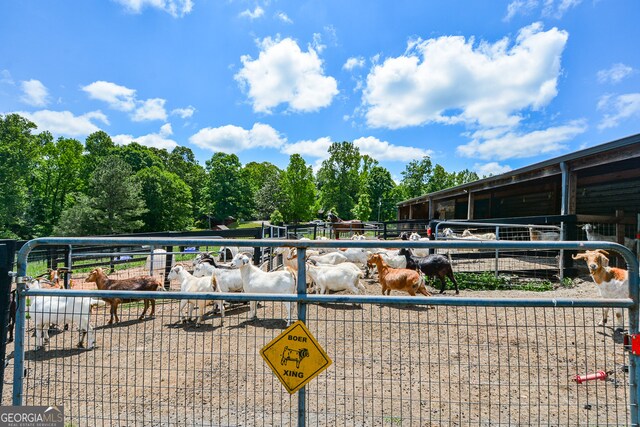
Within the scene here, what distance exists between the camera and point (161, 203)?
140 ft

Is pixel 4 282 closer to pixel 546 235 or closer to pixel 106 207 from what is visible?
pixel 546 235

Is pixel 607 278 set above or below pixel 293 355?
above

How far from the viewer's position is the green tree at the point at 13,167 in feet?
101

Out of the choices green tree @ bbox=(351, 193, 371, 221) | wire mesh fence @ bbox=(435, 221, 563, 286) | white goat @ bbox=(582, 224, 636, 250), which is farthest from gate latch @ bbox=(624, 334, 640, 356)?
green tree @ bbox=(351, 193, 371, 221)

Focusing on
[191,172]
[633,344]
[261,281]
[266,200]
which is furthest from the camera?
[191,172]

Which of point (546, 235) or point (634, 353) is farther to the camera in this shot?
point (546, 235)

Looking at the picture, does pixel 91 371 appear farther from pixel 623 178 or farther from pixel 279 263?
pixel 623 178

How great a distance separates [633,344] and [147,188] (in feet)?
154

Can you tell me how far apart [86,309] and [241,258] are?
2490mm

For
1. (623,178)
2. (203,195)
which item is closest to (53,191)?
(203,195)

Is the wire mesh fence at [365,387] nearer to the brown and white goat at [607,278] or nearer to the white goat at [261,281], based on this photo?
the brown and white goat at [607,278]

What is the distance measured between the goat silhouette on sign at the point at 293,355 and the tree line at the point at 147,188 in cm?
3724

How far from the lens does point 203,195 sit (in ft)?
191

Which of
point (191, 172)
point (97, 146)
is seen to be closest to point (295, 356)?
point (97, 146)
